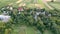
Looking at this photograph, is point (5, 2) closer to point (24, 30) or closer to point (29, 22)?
point (29, 22)

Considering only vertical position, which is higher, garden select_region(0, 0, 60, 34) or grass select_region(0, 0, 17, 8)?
grass select_region(0, 0, 17, 8)

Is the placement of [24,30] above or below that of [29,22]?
below

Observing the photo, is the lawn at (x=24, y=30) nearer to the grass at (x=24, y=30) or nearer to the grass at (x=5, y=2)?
the grass at (x=24, y=30)

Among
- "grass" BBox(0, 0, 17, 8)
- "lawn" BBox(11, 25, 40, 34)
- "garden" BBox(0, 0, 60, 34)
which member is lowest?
"lawn" BBox(11, 25, 40, 34)

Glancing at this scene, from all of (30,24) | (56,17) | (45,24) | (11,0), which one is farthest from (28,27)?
(11,0)

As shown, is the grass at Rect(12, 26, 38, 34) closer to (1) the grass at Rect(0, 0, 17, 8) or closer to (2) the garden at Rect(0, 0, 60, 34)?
(2) the garden at Rect(0, 0, 60, 34)

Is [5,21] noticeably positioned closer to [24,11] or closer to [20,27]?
[20,27]

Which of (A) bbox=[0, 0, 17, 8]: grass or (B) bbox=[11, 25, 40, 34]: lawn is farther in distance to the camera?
(A) bbox=[0, 0, 17, 8]: grass

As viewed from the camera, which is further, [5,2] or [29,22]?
[5,2]

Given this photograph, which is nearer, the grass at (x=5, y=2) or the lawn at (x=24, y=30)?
the lawn at (x=24, y=30)

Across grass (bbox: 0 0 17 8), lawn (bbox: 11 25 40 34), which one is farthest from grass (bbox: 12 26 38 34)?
grass (bbox: 0 0 17 8)

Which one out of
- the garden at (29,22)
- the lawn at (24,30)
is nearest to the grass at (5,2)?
the garden at (29,22)

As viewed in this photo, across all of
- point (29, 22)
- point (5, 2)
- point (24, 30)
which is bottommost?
point (24, 30)

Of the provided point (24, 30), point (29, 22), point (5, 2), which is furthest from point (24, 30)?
point (5, 2)
